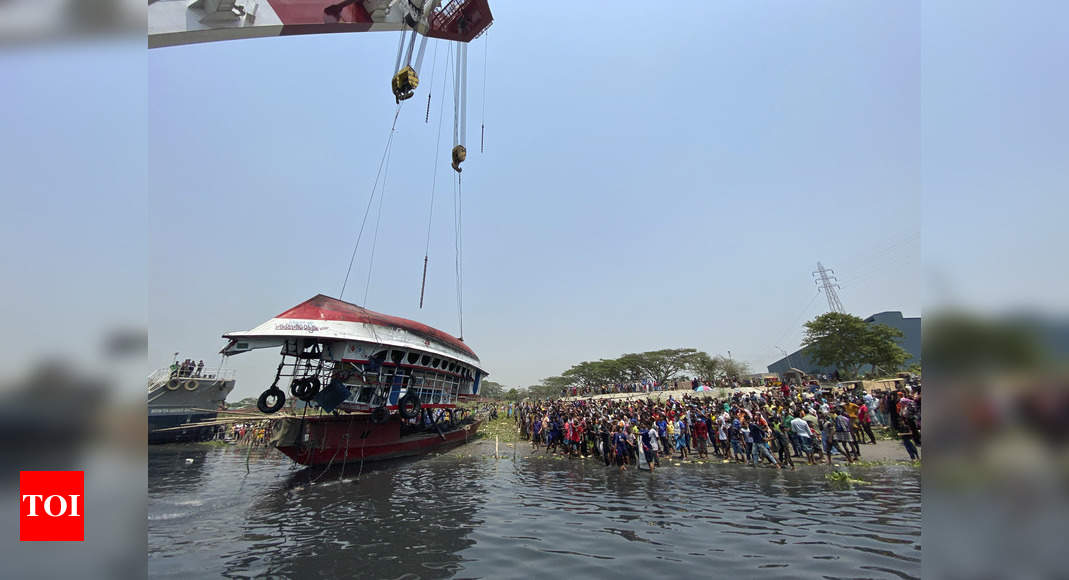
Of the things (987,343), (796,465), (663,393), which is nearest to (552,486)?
(796,465)

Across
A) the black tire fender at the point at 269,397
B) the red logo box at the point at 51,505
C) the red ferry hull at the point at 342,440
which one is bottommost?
the red ferry hull at the point at 342,440

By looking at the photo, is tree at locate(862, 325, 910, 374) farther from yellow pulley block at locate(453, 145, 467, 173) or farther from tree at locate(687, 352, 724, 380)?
yellow pulley block at locate(453, 145, 467, 173)

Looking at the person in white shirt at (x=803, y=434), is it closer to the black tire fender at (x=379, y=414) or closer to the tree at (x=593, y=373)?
the black tire fender at (x=379, y=414)

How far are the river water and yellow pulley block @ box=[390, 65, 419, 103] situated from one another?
43.5 ft

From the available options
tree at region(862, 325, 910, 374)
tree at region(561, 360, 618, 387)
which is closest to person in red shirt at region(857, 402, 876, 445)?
tree at region(862, 325, 910, 374)

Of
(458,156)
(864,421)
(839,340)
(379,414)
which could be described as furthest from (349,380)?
(839,340)

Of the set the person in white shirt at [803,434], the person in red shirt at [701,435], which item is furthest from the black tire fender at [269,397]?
the person in white shirt at [803,434]

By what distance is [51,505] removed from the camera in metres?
2.17

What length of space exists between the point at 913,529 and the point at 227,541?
1452 centimetres

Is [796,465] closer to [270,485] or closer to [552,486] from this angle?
[552,486]

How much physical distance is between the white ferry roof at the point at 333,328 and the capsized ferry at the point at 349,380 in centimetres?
3

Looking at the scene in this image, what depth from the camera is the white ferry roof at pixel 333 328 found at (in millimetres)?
17000

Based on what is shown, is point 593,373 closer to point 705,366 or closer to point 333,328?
point 705,366

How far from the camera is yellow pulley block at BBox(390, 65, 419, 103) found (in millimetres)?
14750
